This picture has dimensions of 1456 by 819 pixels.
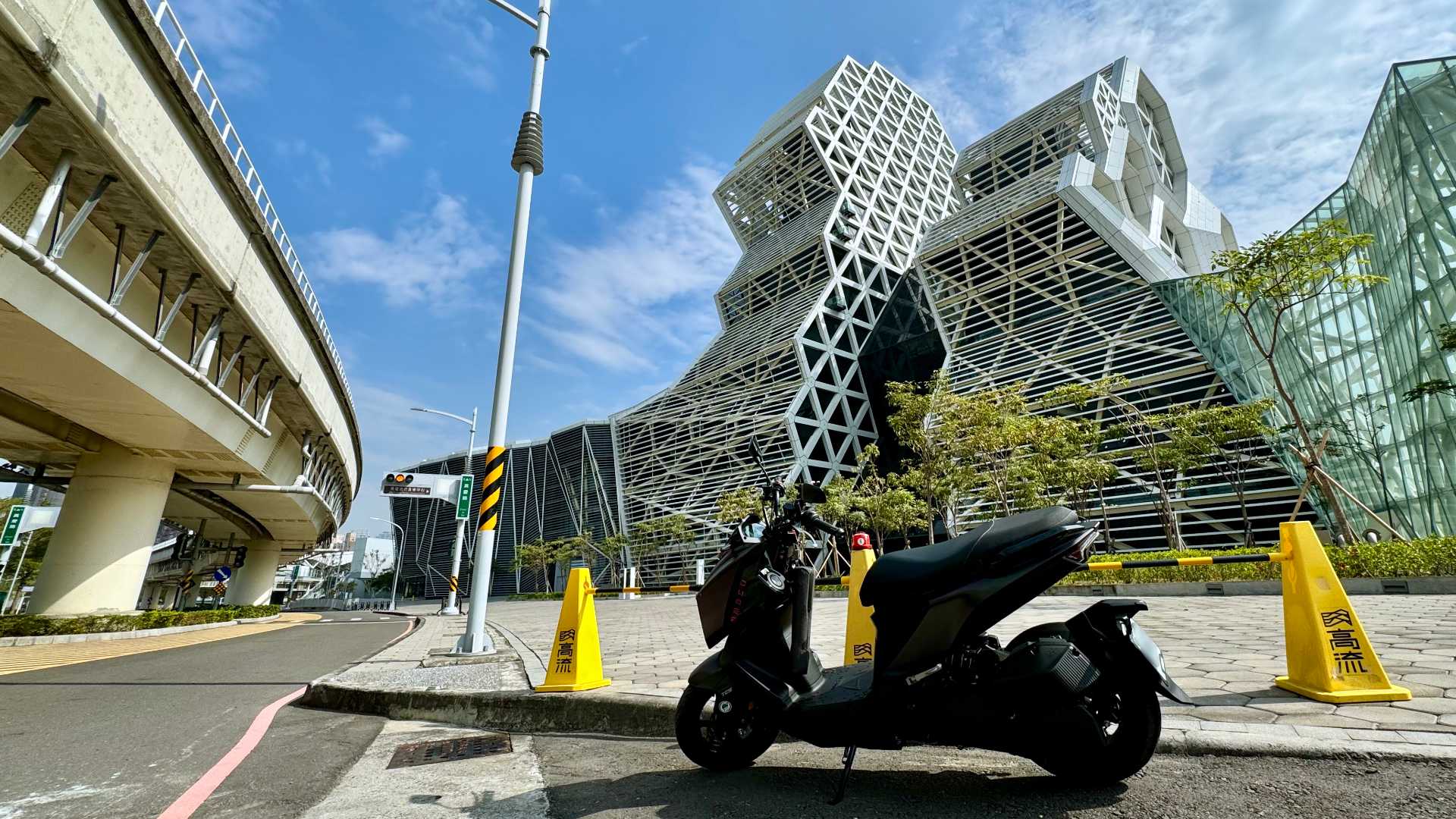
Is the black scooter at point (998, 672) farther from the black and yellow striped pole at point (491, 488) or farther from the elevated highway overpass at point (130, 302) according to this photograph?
the elevated highway overpass at point (130, 302)

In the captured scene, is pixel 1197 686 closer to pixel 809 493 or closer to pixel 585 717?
pixel 809 493

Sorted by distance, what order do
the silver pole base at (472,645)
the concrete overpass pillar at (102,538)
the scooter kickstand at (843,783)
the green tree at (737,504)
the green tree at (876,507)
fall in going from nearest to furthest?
the scooter kickstand at (843,783) → the silver pole base at (472,645) → the concrete overpass pillar at (102,538) → the green tree at (876,507) → the green tree at (737,504)

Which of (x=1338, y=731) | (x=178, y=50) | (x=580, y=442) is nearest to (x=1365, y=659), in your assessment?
(x=1338, y=731)

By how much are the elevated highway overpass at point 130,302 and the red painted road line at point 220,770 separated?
5.22m

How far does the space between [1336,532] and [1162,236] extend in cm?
2949

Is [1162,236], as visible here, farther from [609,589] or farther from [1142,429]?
Result: [609,589]

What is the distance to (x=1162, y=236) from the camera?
3947cm

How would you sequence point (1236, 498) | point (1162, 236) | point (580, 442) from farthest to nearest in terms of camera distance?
point (580, 442) < point (1162, 236) < point (1236, 498)

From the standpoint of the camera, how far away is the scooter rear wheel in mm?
2291

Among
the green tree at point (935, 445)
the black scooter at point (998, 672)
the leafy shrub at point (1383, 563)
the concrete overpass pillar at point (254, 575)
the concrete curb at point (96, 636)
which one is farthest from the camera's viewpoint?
the concrete overpass pillar at point (254, 575)

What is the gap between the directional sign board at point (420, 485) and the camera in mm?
20203

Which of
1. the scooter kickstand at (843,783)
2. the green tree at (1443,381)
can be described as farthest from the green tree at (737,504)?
the scooter kickstand at (843,783)

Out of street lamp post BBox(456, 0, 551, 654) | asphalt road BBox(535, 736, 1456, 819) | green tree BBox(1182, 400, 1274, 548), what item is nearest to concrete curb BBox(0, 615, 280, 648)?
street lamp post BBox(456, 0, 551, 654)

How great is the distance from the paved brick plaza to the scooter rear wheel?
3.25ft
